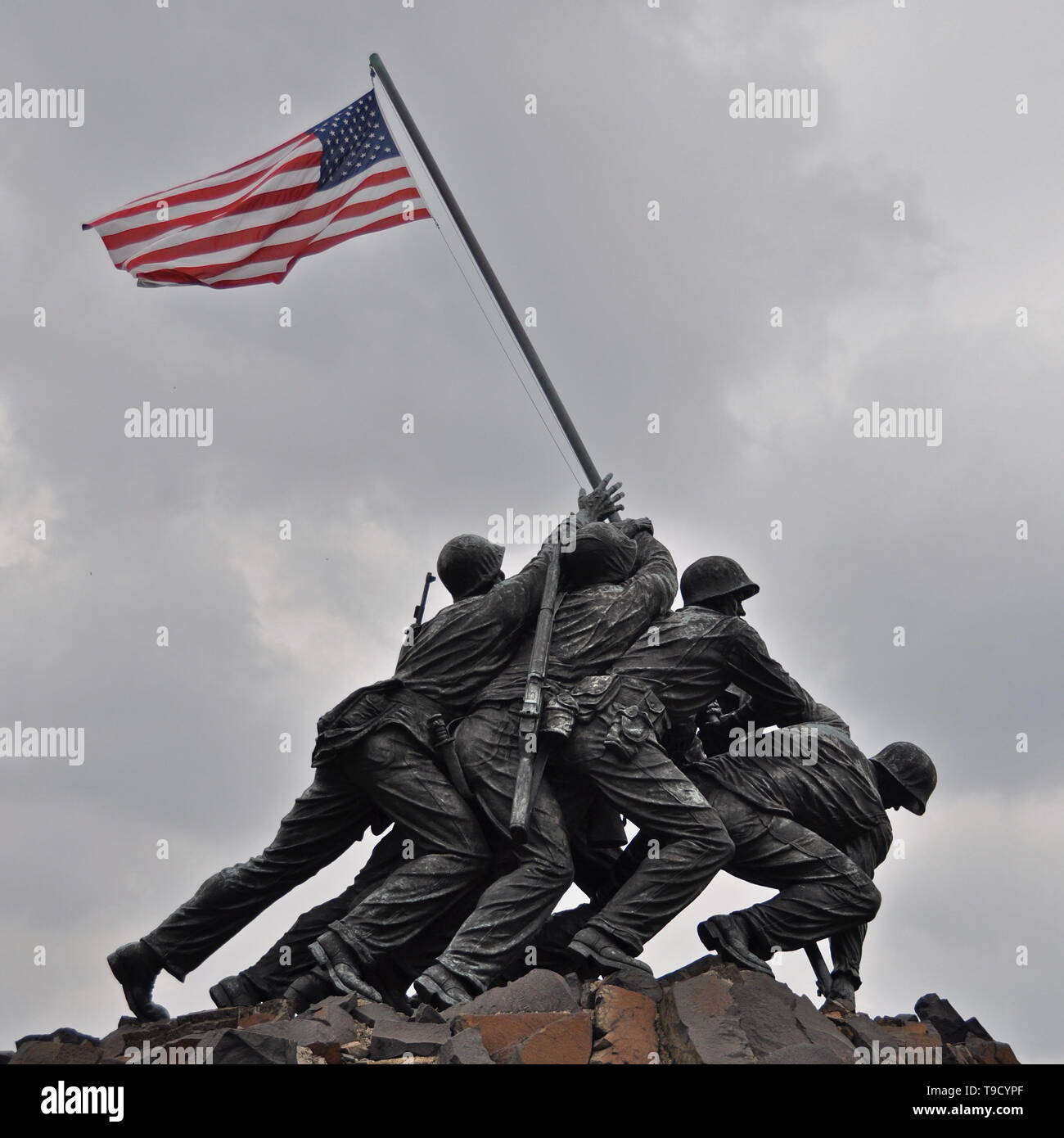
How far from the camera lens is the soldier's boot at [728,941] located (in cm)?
1194

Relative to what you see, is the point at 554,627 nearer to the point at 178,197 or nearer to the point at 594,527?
the point at 594,527

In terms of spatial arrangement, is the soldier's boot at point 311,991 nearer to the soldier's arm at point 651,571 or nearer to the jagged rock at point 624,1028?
the jagged rock at point 624,1028

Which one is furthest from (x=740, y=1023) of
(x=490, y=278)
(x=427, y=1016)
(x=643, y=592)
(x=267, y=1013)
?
(x=490, y=278)

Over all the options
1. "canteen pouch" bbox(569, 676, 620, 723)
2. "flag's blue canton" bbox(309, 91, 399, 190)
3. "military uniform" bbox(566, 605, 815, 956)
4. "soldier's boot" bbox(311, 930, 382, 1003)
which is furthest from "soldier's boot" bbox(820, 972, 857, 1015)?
"flag's blue canton" bbox(309, 91, 399, 190)

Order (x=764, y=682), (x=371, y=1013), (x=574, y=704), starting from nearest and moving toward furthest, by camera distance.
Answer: (x=371, y=1013) < (x=574, y=704) < (x=764, y=682)

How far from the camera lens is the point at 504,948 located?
11.7 metres

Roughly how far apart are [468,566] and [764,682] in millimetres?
Result: 2567

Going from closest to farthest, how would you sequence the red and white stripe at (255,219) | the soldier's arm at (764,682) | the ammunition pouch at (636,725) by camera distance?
1. the ammunition pouch at (636,725)
2. the soldier's arm at (764,682)
3. the red and white stripe at (255,219)

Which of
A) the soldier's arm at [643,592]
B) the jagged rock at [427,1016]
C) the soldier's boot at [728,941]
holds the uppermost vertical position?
the soldier's arm at [643,592]

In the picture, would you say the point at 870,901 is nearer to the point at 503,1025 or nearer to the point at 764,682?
the point at 764,682

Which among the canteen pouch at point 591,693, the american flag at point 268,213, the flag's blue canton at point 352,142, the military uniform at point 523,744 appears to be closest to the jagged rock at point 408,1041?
the military uniform at point 523,744

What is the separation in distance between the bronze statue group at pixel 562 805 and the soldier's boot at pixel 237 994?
2 cm

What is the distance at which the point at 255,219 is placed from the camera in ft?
51.1
